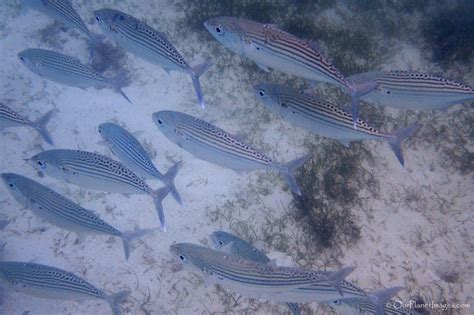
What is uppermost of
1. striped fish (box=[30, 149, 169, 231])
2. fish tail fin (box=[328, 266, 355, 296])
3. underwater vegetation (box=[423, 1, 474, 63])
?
underwater vegetation (box=[423, 1, 474, 63])

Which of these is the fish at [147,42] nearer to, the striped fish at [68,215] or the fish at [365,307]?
the striped fish at [68,215]

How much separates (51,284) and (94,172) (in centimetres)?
144

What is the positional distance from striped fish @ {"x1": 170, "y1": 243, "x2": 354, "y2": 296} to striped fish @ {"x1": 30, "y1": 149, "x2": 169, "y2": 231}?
1.08 meters

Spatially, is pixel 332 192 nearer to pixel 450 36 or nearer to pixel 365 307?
pixel 365 307

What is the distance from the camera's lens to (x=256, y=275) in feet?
11.3

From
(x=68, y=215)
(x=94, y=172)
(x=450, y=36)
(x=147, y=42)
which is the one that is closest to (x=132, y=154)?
(x=94, y=172)

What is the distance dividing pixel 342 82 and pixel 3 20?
425 inches

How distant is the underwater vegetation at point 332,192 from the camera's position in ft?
19.0

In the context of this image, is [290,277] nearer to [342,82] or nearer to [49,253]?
[342,82]

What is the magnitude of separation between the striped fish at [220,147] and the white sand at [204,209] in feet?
6.45

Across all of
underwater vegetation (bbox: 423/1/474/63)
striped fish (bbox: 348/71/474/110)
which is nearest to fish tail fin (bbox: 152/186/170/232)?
striped fish (bbox: 348/71/474/110)

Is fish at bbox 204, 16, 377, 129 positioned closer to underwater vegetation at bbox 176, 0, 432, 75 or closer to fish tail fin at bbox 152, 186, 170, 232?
fish tail fin at bbox 152, 186, 170, 232

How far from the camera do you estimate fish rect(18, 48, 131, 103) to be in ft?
18.2

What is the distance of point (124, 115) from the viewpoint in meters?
7.98
